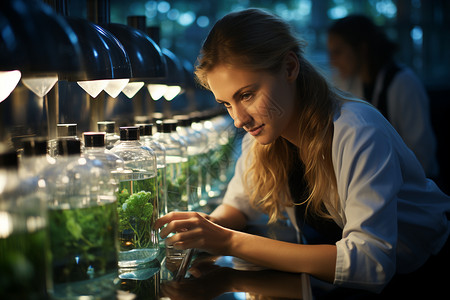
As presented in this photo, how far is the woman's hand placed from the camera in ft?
3.75

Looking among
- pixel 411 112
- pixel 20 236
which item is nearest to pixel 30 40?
pixel 20 236

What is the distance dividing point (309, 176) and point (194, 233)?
41 cm

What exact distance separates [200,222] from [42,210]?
1.56ft

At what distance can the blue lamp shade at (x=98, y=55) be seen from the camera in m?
0.96

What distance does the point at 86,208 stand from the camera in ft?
2.85

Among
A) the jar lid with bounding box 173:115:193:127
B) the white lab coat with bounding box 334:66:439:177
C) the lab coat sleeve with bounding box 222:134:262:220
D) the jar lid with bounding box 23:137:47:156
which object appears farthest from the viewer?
the white lab coat with bounding box 334:66:439:177

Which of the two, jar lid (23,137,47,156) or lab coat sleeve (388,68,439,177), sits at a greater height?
jar lid (23,137,47,156)

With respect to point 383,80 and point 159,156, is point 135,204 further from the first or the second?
point 383,80

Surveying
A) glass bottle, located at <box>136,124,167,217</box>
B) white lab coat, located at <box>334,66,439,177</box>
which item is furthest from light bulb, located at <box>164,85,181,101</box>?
white lab coat, located at <box>334,66,439,177</box>

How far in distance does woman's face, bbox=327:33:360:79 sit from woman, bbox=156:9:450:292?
1793mm

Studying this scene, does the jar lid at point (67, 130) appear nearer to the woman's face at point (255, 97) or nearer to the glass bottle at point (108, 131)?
the glass bottle at point (108, 131)

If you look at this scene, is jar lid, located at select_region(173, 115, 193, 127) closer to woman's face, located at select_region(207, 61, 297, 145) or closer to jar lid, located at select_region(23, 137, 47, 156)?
woman's face, located at select_region(207, 61, 297, 145)

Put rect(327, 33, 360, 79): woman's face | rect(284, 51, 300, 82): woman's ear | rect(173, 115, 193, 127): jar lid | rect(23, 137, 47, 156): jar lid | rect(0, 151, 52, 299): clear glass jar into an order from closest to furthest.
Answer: rect(0, 151, 52, 299): clear glass jar
rect(23, 137, 47, 156): jar lid
rect(284, 51, 300, 82): woman's ear
rect(173, 115, 193, 127): jar lid
rect(327, 33, 360, 79): woman's face

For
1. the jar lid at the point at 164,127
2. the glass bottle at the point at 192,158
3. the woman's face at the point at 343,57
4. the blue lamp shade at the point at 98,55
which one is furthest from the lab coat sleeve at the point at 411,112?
the blue lamp shade at the point at 98,55
